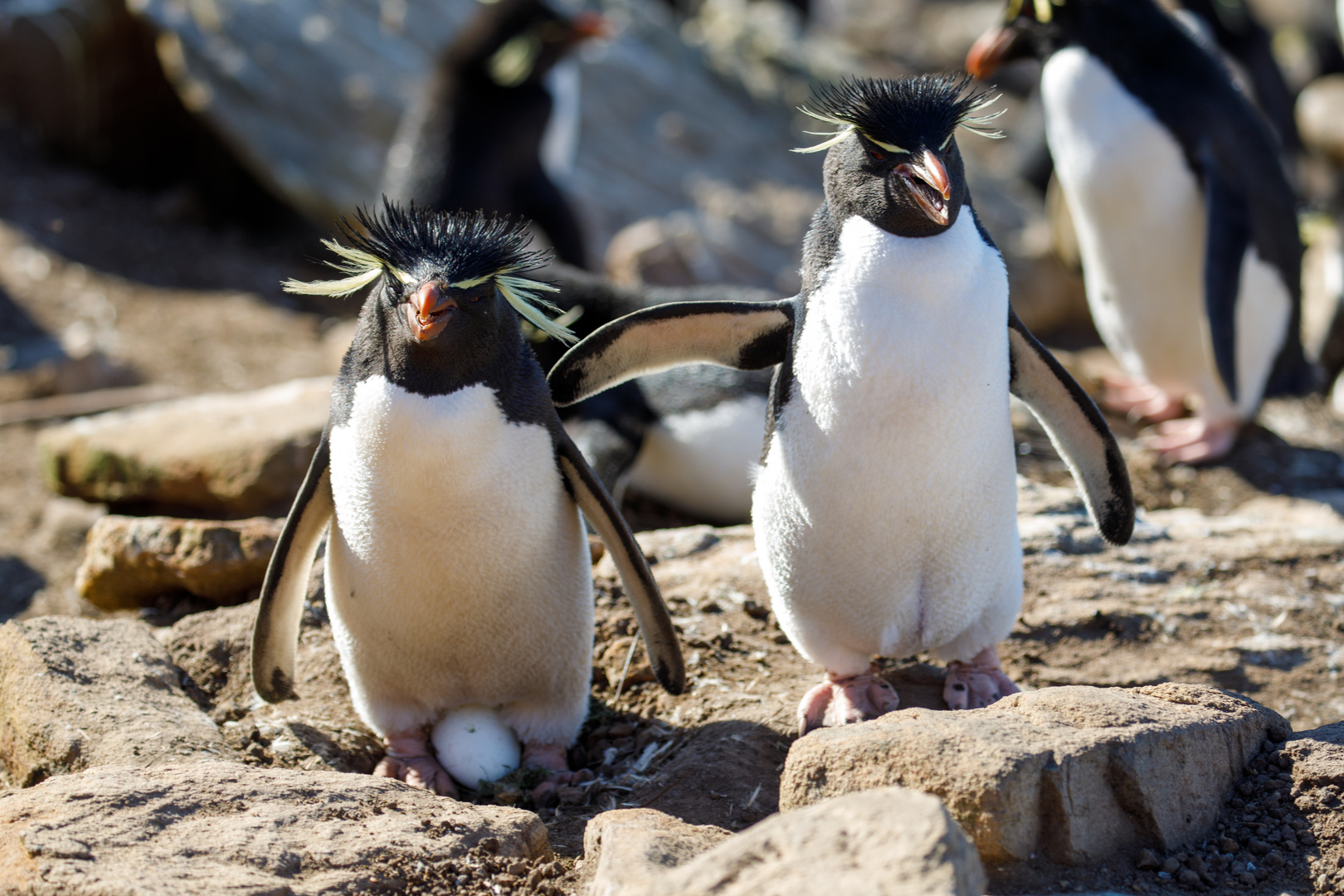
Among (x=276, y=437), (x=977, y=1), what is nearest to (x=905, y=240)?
(x=276, y=437)

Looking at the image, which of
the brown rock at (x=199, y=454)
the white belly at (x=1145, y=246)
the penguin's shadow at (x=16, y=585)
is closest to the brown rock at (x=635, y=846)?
the brown rock at (x=199, y=454)

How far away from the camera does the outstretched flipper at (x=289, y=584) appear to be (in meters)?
3.04

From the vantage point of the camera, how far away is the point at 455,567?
294cm

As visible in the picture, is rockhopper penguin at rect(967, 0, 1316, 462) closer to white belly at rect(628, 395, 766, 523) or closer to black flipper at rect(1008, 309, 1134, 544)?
white belly at rect(628, 395, 766, 523)

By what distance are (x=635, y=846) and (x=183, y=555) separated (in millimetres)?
2182

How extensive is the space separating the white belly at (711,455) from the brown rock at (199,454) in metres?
1.29

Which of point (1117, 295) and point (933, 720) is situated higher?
point (1117, 295)

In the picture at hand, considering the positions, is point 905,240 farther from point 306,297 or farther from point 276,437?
point 306,297

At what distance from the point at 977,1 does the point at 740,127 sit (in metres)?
10.4

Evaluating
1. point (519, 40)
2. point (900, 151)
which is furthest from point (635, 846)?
point (519, 40)

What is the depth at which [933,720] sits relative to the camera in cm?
229

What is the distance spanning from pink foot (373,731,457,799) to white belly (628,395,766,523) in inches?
71.5

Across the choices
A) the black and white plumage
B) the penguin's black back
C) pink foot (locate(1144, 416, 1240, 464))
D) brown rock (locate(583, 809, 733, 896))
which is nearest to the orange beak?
the penguin's black back

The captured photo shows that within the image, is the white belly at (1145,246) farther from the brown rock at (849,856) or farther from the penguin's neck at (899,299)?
the brown rock at (849,856)
